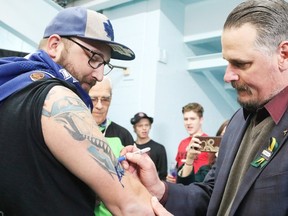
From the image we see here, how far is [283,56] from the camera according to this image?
97cm

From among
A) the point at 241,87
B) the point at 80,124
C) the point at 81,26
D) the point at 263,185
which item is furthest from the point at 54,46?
the point at 263,185

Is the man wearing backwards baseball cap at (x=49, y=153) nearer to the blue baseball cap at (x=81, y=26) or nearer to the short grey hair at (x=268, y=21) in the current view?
the blue baseball cap at (x=81, y=26)

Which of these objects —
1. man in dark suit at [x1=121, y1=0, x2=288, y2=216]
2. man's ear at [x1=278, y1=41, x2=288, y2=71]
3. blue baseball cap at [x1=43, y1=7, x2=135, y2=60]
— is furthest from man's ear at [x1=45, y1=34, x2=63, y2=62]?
man's ear at [x1=278, y1=41, x2=288, y2=71]

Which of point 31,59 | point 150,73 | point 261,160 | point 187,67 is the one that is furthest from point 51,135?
point 187,67

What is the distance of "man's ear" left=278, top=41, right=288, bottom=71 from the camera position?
962mm

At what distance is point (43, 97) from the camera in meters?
0.76

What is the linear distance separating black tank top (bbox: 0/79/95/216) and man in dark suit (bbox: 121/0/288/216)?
31cm

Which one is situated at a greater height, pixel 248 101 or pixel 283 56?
pixel 283 56

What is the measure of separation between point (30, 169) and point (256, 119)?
72cm

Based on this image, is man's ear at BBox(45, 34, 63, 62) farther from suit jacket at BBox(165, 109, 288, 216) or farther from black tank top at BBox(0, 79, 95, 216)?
suit jacket at BBox(165, 109, 288, 216)

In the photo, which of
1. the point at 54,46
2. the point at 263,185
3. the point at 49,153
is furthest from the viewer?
the point at 54,46

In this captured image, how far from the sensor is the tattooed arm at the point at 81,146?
749 millimetres

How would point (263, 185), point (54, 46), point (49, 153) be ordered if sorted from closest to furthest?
point (49, 153)
point (263, 185)
point (54, 46)

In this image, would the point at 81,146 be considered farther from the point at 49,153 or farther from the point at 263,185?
the point at 263,185
